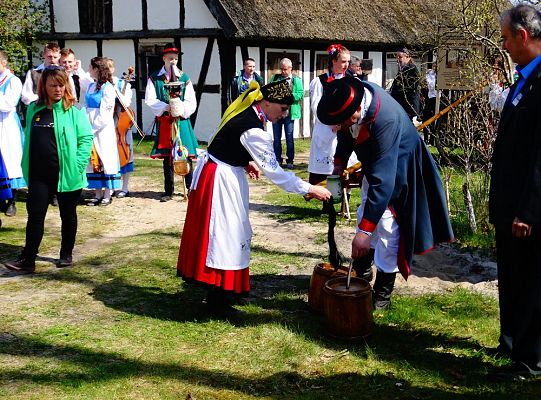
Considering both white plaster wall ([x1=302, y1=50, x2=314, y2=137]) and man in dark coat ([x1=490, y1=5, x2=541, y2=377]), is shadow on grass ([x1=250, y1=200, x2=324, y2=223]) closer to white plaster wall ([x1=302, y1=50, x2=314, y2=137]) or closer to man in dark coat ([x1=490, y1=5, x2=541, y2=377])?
man in dark coat ([x1=490, y1=5, x2=541, y2=377])

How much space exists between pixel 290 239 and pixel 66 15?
43.2 feet

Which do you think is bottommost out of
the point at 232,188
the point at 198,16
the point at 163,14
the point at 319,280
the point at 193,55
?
the point at 319,280

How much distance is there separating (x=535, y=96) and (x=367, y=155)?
1.16m

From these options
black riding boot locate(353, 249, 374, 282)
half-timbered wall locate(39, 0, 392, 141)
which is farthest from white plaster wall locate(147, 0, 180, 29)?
black riding boot locate(353, 249, 374, 282)

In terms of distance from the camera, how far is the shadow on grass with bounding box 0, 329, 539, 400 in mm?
3627

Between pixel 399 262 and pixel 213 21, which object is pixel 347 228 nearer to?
pixel 399 262

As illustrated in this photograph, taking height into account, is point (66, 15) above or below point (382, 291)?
above

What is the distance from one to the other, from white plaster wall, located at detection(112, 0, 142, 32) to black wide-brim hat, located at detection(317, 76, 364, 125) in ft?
41.3

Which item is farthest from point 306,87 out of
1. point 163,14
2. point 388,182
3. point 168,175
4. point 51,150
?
point 388,182

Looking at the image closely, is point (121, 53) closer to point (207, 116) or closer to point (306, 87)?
point (207, 116)

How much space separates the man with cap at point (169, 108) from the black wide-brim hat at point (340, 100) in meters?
4.75

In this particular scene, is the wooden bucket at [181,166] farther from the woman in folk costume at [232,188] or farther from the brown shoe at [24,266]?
the woman in folk costume at [232,188]

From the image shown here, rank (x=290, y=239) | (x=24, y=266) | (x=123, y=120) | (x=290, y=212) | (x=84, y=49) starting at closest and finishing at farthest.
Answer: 1. (x=24, y=266)
2. (x=290, y=239)
3. (x=290, y=212)
4. (x=123, y=120)
5. (x=84, y=49)

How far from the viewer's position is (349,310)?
13.5 feet
